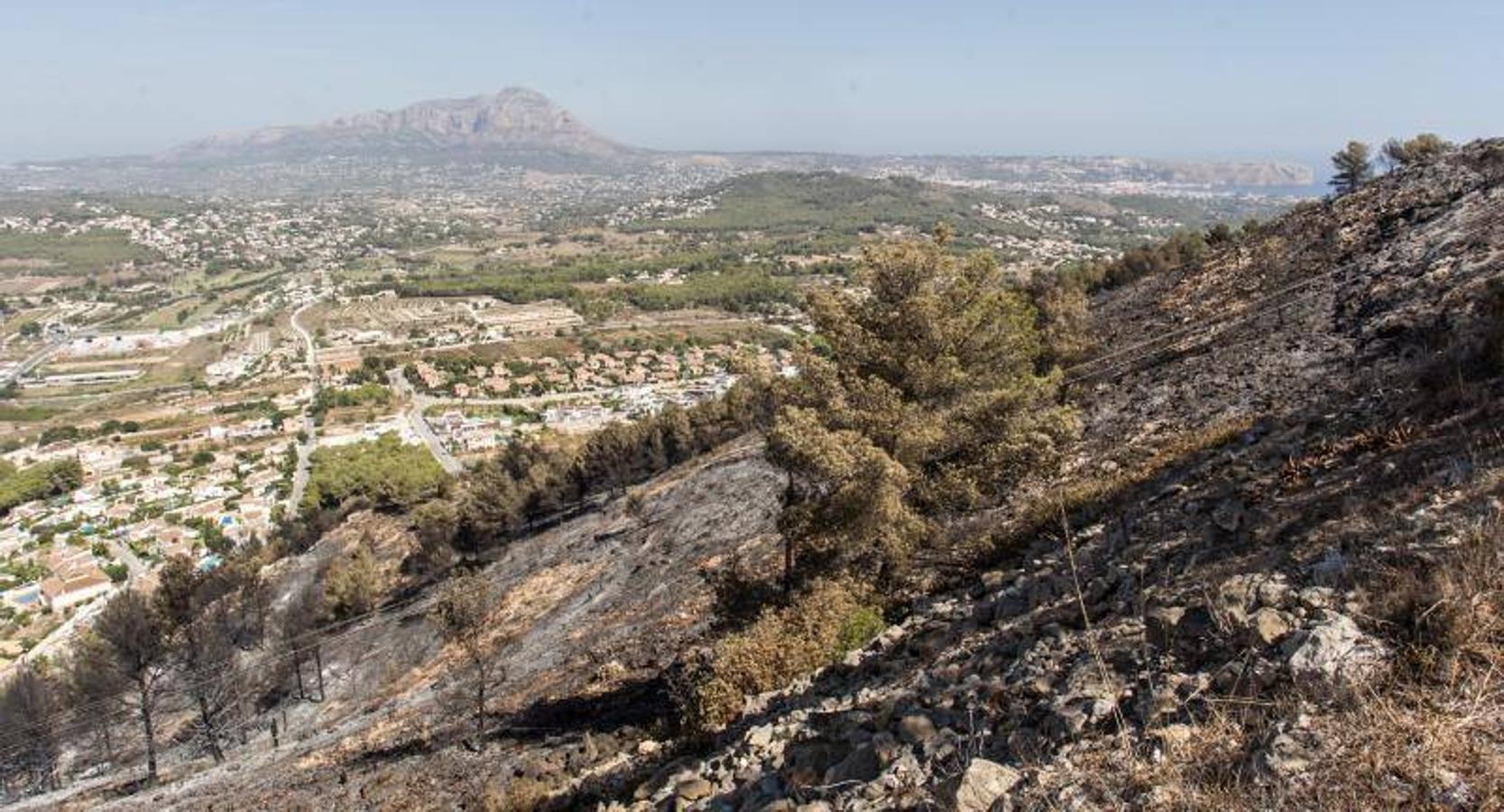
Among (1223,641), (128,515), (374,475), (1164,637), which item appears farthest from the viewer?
(128,515)

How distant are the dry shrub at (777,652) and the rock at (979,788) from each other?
14.9ft

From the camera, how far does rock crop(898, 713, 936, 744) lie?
4.57 meters

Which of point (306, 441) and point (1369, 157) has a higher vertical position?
point (1369, 157)

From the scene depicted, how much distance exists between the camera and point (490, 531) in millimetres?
34812

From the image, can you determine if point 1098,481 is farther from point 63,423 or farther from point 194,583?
point 63,423

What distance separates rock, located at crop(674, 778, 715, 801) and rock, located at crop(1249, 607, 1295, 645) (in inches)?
150

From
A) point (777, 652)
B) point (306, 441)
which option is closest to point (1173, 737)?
point (777, 652)

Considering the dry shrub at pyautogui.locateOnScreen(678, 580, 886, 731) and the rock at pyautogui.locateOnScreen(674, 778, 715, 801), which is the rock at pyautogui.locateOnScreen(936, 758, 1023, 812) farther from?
the dry shrub at pyautogui.locateOnScreen(678, 580, 886, 731)

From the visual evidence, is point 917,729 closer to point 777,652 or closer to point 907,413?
point 777,652

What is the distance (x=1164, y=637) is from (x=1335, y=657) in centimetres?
103

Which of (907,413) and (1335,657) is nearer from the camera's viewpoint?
(1335,657)

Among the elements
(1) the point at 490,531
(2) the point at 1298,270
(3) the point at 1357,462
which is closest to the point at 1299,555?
(3) the point at 1357,462

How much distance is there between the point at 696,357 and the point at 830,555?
84.3 m

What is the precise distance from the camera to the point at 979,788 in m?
3.41
